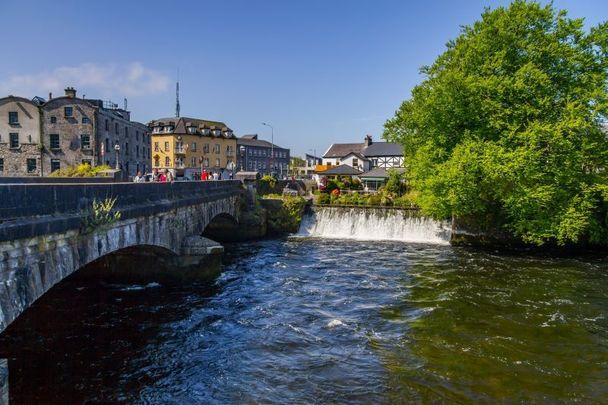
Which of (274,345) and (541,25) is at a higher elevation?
(541,25)

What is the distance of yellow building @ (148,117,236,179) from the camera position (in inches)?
2913

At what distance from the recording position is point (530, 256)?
26141 millimetres

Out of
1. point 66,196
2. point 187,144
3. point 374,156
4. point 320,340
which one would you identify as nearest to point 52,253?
point 66,196

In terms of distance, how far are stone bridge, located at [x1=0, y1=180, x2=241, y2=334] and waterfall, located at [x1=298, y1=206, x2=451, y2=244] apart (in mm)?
20343

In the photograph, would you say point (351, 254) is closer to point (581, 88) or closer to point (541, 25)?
point (581, 88)

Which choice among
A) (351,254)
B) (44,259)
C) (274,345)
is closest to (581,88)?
(351,254)

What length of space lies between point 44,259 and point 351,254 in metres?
20.1

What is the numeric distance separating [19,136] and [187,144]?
29.4 metres

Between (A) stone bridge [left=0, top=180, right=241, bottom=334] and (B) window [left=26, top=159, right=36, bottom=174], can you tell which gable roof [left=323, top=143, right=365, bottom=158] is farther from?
(A) stone bridge [left=0, top=180, right=241, bottom=334]

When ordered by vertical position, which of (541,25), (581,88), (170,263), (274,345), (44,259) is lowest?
(274,345)

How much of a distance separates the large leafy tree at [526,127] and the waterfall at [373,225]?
499 centimetres

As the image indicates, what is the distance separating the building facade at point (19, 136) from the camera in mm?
46281

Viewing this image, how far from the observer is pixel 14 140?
4666 cm

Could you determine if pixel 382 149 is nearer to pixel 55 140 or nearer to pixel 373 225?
pixel 373 225
